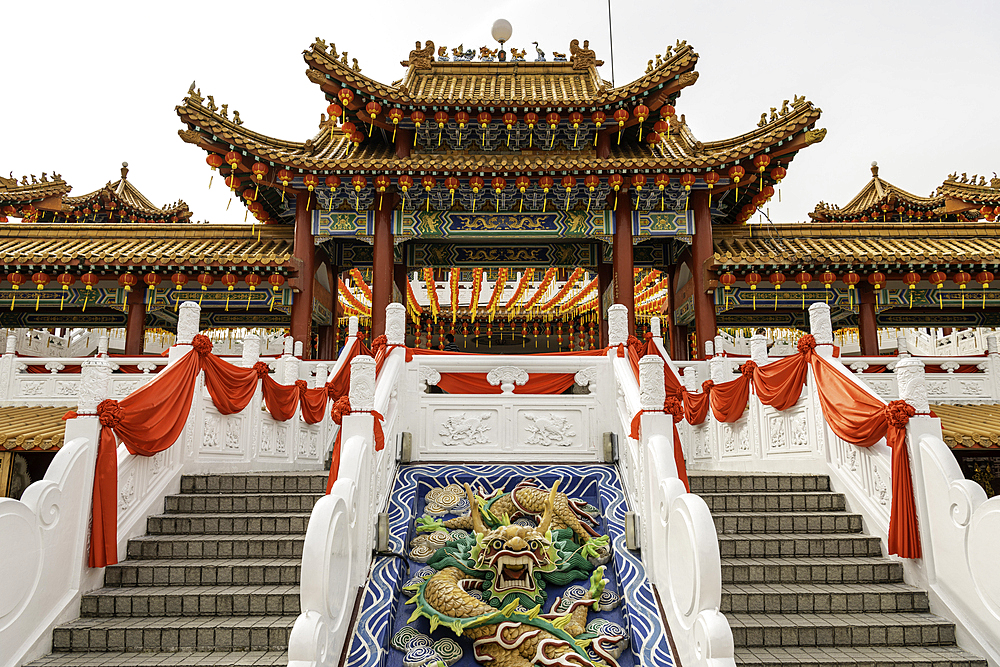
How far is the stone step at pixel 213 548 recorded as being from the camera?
4.89 m

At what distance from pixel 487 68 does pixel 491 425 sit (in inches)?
392

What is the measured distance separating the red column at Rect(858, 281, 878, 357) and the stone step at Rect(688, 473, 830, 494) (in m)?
5.94

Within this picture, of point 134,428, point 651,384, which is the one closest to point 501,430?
point 651,384

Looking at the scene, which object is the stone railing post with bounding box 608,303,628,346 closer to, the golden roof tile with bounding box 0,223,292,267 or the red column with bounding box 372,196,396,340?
the red column with bounding box 372,196,396,340

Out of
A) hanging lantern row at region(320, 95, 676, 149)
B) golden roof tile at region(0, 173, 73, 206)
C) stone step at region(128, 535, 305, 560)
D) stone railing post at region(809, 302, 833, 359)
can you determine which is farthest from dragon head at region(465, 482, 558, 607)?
golden roof tile at region(0, 173, 73, 206)

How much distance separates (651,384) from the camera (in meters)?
4.89

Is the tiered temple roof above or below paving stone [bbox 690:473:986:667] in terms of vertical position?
above

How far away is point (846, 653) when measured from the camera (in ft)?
13.5

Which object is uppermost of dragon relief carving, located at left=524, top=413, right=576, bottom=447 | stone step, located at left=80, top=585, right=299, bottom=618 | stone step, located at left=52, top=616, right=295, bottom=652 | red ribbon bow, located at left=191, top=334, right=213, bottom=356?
red ribbon bow, located at left=191, top=334, right=213, bottom=356

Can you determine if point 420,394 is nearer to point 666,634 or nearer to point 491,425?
point 491,425

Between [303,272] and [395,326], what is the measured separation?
4927mm

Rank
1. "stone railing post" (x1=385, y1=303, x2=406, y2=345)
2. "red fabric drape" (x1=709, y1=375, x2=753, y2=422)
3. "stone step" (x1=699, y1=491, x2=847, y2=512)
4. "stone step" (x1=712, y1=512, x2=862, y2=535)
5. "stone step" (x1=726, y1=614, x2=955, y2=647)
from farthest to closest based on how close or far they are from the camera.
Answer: "red fabric drape" (x1=709, y1=375, x2=753, y2=422), "stone railing post" (x1=385, y1=303, x2=406, y2=345), "stone step" (x1=699, y1=491, x2=847, y2=512), "stone step" (x1=712, y1=512, x2=862, y2=535), "stone step" (x1=726, y1=614, x2=955, y2=647)

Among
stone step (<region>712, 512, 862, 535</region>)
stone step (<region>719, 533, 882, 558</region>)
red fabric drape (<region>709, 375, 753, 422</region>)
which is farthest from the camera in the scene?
red fabric drape (<region>709, 375, 753, 422</region>)

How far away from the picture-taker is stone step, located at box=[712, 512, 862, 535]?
5312 mm
